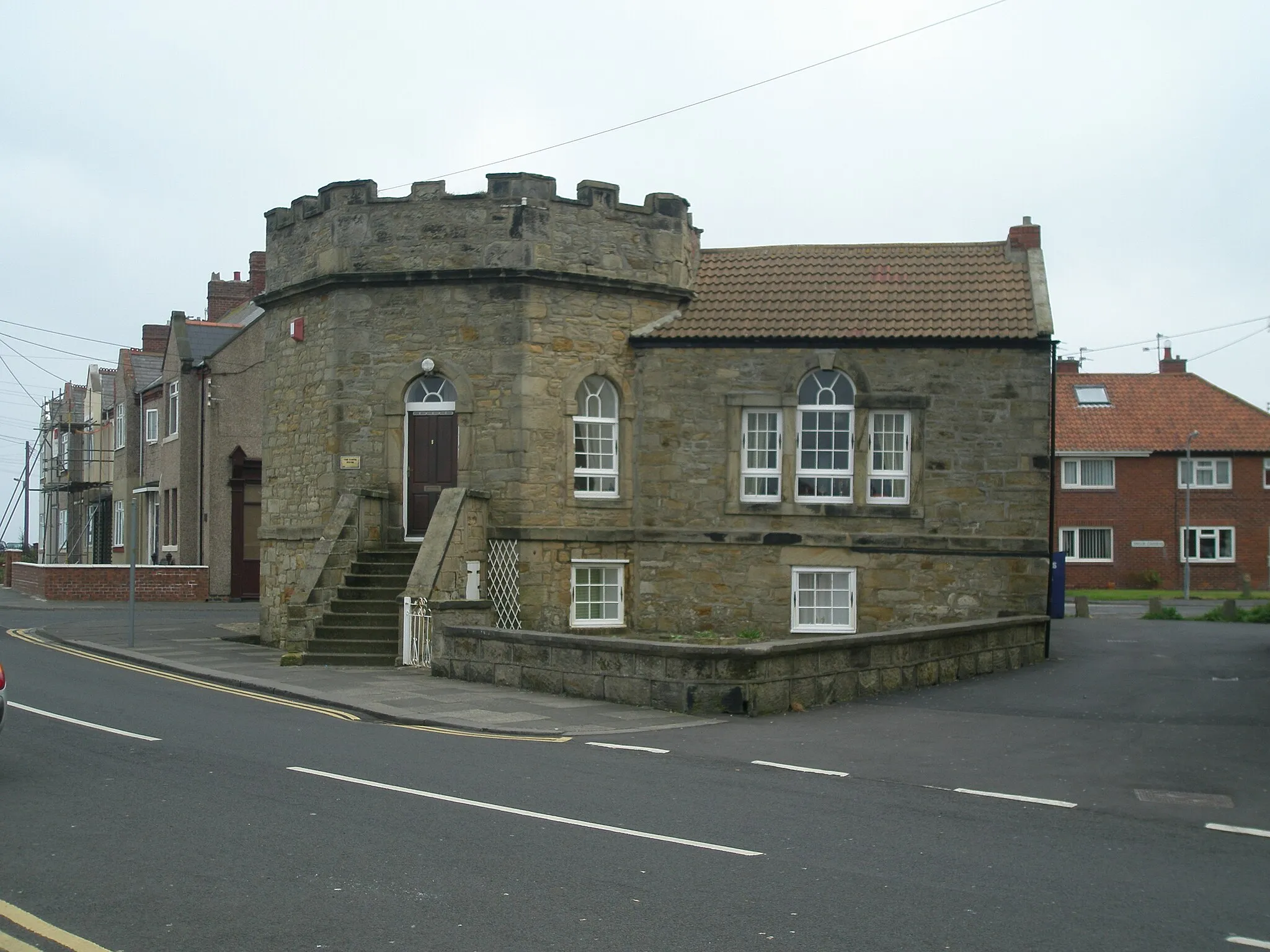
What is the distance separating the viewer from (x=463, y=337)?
20.5 metres

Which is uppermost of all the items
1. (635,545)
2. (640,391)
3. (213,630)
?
(640,391)

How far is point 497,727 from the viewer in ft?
41.2

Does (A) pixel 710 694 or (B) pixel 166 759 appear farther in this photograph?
(A) pixel 710 694

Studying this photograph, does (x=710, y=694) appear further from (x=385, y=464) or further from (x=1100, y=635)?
(x=1100, y=635)

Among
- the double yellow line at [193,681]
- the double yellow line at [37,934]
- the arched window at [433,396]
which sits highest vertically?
the arched window at [433,396]

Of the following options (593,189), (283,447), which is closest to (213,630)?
(283,447)

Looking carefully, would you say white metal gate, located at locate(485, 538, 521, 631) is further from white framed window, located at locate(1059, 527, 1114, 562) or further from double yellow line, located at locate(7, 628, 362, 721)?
white framed window, located at locate(1059, 527, 1114, 562)

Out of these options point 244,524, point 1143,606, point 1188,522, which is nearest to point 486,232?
point 244,524

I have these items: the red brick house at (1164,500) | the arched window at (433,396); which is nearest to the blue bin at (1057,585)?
the arched window at (433,396)

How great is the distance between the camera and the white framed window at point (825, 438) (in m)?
21.2

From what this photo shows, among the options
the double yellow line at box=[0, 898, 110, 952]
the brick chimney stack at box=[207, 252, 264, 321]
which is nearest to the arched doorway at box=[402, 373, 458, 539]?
the double yellow line at box=[0, 898, 110, 952]

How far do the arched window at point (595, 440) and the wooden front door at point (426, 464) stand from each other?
2064 mm

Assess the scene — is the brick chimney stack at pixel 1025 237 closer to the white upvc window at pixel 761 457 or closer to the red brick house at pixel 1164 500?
the white upvc window at pixel 761 457

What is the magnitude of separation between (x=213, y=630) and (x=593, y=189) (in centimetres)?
1158
